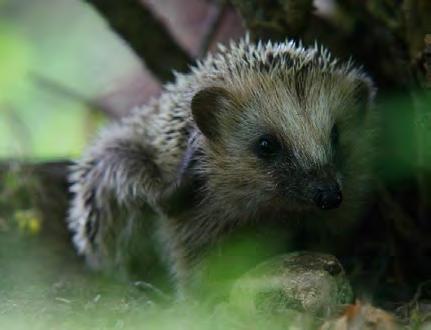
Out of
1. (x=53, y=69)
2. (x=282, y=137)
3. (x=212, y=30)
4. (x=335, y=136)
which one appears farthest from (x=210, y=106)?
(x=53, y=69)

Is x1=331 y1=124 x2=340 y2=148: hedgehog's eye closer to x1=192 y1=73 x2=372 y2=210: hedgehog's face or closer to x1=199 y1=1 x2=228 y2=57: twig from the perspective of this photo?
x1=192 y1=73 x2=372 y2=210: hedgehog's face

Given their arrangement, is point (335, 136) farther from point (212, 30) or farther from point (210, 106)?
point (212, 30)

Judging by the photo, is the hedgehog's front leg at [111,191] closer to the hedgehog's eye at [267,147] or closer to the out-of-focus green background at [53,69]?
the hedgehog's eye at [267,147]

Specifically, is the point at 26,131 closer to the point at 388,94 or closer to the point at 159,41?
the point at 159,41

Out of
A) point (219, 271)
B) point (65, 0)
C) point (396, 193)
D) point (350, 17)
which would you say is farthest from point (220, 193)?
point (65, 0)

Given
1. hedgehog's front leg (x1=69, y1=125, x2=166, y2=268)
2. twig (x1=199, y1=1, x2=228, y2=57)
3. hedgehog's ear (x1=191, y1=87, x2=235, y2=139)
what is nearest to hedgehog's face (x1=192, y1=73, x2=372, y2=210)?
hedgehog's ear (x1=191, y1=87, x2=235, y2=139)
